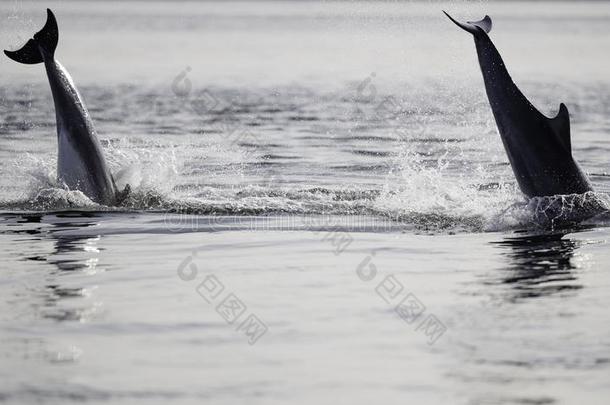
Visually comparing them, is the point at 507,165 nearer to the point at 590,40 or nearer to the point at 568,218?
the point at 568,218

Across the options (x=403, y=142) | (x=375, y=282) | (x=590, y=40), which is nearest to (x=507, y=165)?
(x=403, y=142)

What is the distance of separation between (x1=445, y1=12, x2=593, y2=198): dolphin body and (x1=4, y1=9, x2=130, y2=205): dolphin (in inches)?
226

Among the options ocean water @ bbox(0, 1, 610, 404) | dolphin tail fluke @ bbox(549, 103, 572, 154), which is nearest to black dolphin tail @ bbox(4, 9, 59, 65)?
ocean water @ bbox(0, 1, 610, 404)

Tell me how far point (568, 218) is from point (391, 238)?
8.09 feet

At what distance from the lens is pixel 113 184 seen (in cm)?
1938

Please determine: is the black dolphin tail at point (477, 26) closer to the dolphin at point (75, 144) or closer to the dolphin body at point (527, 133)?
the dolphin body at point (527, 133)

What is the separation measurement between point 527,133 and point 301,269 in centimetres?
412

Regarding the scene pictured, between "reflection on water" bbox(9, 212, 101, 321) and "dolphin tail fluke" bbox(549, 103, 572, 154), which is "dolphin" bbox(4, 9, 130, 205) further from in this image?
"dolphin tail fluke" bbox(549, 103, 572, 154)

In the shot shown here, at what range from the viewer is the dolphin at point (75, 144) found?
19.1 metres

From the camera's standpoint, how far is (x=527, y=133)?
1716 cm

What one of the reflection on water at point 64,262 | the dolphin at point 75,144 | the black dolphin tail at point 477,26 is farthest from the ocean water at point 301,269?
the black dolphin tail at point 477,26

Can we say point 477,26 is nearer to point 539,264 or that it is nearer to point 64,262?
point 539,264

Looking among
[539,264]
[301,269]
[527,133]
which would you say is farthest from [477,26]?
[301,269]

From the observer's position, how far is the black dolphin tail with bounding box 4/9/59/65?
19.7 meters
